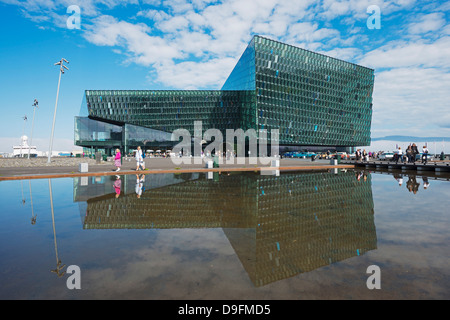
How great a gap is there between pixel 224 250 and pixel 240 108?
2824 inches

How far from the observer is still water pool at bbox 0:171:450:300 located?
3.36m

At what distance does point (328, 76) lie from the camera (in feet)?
252

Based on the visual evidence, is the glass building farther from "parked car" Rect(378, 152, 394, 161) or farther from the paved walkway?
the paved walkway

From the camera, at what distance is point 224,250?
187 inches

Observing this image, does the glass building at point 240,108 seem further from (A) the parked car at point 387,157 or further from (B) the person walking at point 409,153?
(B) the person walking at point 409,153

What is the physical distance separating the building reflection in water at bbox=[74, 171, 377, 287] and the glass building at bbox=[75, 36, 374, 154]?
57407mm

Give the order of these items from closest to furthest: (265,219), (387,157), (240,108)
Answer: (265,219) < (387,157) < (240,108)

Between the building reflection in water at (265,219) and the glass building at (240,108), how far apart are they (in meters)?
57.4

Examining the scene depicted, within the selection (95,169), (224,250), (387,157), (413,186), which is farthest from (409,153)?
(95,169)

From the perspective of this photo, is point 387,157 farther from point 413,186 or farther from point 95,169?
point 95,169

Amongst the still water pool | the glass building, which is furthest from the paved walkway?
the glass building

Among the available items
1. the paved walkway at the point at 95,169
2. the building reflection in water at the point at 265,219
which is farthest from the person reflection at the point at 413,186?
the paved walkway at the point at 95,169

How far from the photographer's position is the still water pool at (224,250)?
3357mm
